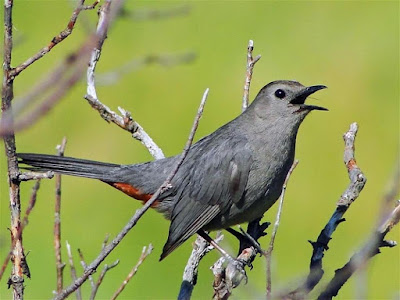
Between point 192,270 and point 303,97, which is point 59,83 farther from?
point 303,97

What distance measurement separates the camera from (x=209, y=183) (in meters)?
4.99

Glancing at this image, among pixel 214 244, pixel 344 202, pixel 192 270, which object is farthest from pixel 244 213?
pixel 344 202

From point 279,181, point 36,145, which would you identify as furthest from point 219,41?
point 279,181

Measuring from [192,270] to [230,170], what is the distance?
1087mm

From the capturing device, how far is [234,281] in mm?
3484

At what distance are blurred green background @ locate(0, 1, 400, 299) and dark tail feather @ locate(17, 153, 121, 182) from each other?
132 centimetres

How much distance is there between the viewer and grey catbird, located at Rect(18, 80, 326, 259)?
15.9ft

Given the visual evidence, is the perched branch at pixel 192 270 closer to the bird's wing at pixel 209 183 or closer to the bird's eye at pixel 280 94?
the bird's wing at pixel 209 183

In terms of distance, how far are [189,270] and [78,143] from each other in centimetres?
487

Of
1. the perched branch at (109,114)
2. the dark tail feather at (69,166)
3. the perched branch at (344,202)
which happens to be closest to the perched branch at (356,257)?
the perched branch at (344,202)

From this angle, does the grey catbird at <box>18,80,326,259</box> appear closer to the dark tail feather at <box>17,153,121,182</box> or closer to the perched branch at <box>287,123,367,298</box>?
the dark tail feather at <box>17,153,121,182</box>

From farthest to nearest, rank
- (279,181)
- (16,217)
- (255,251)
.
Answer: (279,181) < (255,251) < (16,217)

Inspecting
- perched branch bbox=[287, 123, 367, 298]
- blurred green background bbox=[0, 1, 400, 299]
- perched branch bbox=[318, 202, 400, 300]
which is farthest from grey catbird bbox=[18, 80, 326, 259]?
perched branch bbox=[318, 202, 400, 300]

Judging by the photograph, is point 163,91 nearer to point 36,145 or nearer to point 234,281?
point 36,145
